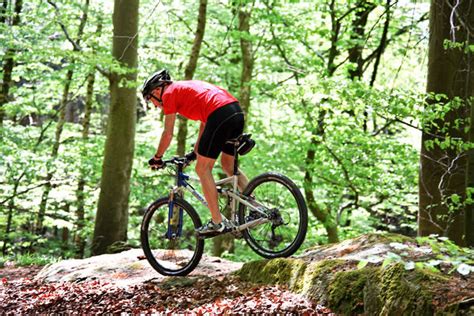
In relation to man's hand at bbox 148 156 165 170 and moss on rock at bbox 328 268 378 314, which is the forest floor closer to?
moss on rock at bbox 328 268 378 314

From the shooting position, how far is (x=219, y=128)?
561 cm

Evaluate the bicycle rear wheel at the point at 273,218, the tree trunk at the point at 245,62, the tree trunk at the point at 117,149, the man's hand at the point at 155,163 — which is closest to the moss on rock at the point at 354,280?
the bicycle rear wheel at the point at 273,218

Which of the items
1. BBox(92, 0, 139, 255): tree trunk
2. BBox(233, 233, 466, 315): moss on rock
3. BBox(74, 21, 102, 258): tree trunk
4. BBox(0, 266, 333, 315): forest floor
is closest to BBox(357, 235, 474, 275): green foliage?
BBox(233, 233, 466, 315): moss on rock

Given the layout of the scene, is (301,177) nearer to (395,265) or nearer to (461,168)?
(461,168)

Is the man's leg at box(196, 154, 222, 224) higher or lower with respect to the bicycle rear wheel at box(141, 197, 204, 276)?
higher

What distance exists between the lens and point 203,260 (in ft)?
23.7

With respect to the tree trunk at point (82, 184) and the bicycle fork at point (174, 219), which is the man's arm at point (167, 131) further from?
the tree trunk at point (82, 184)

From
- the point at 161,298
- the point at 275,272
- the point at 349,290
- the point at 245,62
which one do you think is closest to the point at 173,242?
the point at 161,298

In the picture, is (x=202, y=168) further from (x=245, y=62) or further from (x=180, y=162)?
(x=245, y=62)

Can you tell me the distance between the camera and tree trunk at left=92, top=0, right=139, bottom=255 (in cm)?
1005

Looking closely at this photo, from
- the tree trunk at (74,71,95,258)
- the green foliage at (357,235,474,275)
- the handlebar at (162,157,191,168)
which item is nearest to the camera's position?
the green foliage at (357,235,474,275)

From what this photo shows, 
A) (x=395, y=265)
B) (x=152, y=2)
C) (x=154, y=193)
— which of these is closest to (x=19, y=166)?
(x=154, y=193)

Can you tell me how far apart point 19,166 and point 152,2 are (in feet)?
18.4

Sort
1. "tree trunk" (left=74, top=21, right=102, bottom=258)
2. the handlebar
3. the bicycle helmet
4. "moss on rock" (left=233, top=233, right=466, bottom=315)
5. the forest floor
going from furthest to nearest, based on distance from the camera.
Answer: "tree trunk" (left=74, top=21, right=102, bottom=258) → the handlebar → the bicycle helmet → the forest floor → "moss on rock" (left=233, top=233, right=466, bottom=315)
